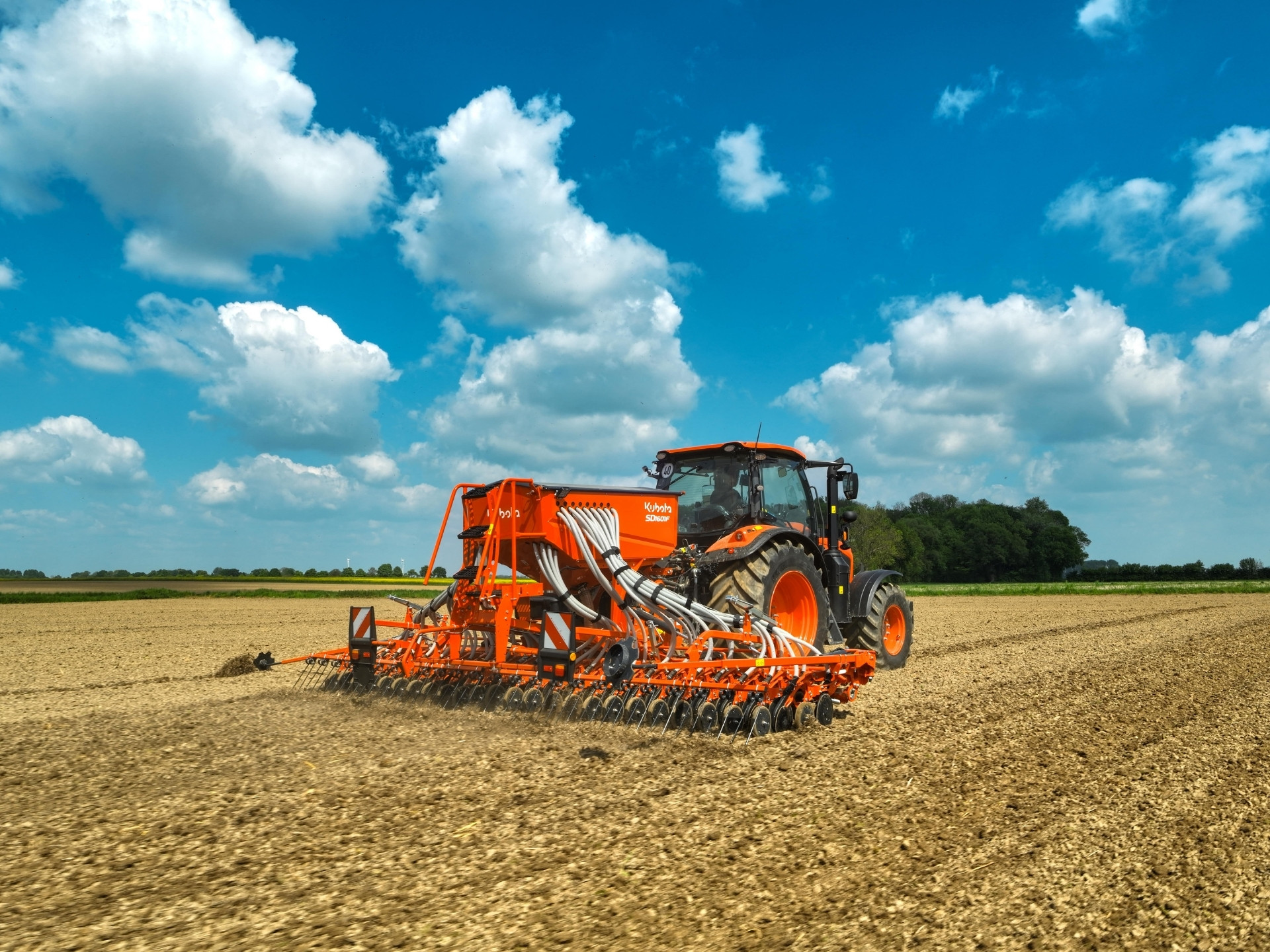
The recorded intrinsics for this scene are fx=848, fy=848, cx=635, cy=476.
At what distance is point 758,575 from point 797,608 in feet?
3.52

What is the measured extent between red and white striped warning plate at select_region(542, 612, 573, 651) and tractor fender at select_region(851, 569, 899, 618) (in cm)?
429

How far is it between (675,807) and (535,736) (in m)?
1.73

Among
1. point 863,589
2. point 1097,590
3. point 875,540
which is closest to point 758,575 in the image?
point 863,589

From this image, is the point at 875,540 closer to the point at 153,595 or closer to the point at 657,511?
the point at 153,595

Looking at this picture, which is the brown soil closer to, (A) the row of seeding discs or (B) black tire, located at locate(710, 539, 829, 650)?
(A) the row of seeding discs

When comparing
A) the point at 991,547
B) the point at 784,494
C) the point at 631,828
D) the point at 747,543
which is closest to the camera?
the point at 631,828

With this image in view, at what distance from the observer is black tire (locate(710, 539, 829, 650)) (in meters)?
7.06

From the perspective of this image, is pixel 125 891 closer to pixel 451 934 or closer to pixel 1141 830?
pixel 451 934

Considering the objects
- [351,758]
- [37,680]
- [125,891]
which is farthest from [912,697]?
[37,680]

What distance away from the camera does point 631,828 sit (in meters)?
3.89

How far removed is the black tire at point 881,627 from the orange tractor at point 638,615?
1300 millimetres

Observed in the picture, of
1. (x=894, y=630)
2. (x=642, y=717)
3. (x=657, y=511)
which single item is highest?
(x=657, y=511)

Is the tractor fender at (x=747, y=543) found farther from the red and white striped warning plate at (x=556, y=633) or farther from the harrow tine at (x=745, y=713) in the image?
the harrow tine at (x=745, y=713)

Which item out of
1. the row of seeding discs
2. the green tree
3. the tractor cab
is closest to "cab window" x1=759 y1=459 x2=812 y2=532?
the tractor cab
